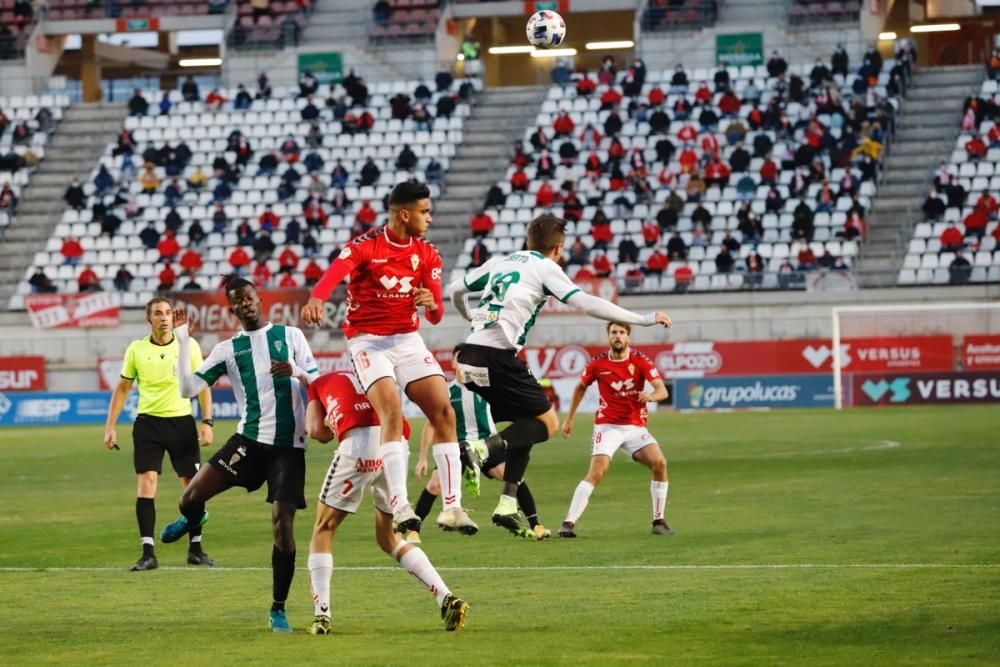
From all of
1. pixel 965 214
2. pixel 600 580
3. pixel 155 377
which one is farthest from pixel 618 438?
pixel 965 214

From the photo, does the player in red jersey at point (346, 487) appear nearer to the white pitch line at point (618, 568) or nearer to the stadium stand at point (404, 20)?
the white pitch line at point (618, 568)

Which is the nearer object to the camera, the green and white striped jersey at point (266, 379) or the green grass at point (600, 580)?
the green grass at point (600, 580)

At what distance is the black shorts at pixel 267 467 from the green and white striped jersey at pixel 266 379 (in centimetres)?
7

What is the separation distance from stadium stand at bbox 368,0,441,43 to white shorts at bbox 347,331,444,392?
45810mm

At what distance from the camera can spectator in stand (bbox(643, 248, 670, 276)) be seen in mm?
44562

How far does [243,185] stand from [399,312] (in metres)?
41.7

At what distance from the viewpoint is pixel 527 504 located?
1627 cm

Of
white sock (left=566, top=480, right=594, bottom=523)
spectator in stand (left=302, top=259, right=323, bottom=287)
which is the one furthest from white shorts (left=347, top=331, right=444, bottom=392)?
spectator in stand (left=302, top=259, right=323, bottom=287)

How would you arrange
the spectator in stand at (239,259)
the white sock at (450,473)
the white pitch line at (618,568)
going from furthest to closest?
the spectator in stand at (239,259) → the white pitch line at (618,568) → the white sock at (450,473)

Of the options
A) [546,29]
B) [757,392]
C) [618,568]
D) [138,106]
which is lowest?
[757,392]

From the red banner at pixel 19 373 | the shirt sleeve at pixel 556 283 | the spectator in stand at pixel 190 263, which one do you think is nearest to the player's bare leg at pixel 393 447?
the shirt sleeve at pixel 556 283

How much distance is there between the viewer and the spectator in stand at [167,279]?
157 feet

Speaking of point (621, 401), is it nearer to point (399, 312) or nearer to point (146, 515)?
point (146, 515)

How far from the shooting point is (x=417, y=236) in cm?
1116
